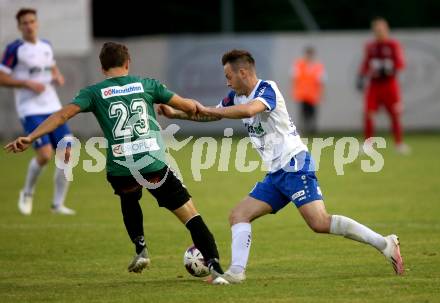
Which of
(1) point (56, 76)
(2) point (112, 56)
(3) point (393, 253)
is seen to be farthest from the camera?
(1) point (56, 76)

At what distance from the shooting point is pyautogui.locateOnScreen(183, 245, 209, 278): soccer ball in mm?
8305

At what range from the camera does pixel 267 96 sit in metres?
8.01

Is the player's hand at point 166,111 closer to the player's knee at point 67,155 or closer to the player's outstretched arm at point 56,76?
the player's knee at point 67,155

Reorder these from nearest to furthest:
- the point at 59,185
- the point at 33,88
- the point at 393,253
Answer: the point at 393,253 → the point at 33,88 → the point at 59,185

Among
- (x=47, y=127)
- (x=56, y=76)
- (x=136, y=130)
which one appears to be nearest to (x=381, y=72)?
(x=56, y=76)

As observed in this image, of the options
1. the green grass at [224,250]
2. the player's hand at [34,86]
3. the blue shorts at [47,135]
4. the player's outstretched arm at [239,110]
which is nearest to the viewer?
the green grass at [224,250]

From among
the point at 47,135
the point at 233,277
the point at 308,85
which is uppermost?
the point at 47,135

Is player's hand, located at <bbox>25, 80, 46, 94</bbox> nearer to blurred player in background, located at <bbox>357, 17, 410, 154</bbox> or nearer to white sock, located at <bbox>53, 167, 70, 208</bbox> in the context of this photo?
white sock, located at <bbox>53, 167, 70, 208</bbox>

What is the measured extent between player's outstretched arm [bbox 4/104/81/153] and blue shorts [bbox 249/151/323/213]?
1624 millimetres

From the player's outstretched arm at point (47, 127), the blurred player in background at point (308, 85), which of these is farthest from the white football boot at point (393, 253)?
the blurred player in background at point (308, 85)

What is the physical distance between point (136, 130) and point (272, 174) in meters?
1.15

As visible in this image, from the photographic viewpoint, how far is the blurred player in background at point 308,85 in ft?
85.2

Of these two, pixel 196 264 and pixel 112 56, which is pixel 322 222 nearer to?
pixel 196 264

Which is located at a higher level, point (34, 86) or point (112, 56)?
point (112, 56)
